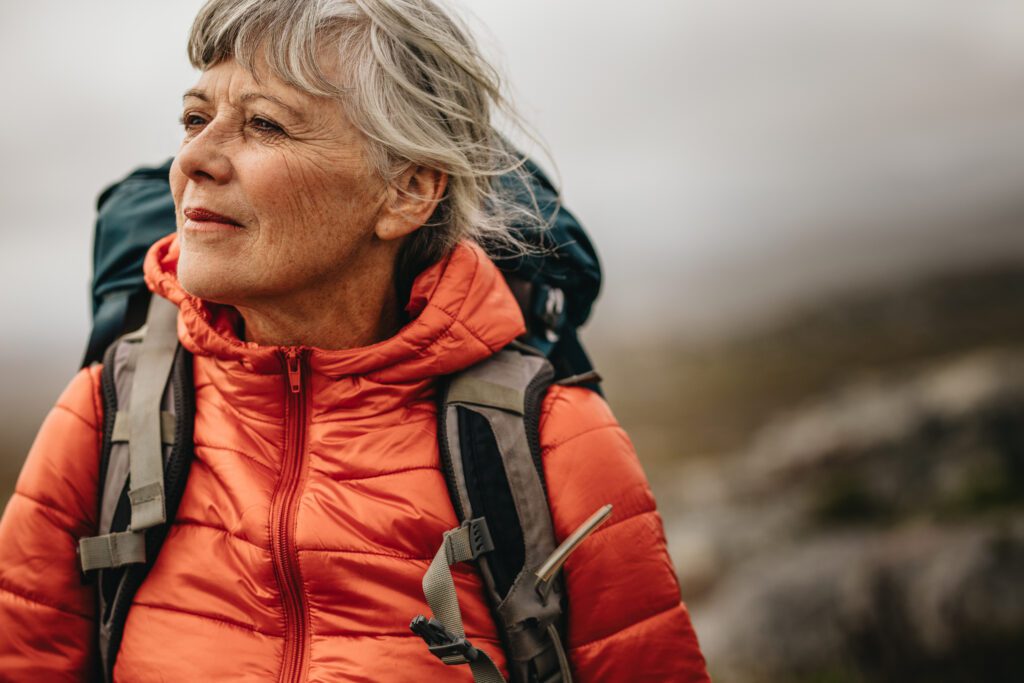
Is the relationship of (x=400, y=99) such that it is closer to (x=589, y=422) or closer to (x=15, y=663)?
(x=589, y=422)

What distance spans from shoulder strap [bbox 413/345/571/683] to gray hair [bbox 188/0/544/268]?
630 mm

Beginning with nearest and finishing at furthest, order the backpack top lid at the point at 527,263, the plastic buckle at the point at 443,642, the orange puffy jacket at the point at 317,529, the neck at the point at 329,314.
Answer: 1. the plastic buckle at the point at 443,642
2. the orange puffy jacket at the point at 317,529
3. the neck at the point at 329,314
4. the backpack top lid at the point at 527,263

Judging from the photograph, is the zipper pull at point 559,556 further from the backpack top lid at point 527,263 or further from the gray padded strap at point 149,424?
the gray padded strap at point 149,424

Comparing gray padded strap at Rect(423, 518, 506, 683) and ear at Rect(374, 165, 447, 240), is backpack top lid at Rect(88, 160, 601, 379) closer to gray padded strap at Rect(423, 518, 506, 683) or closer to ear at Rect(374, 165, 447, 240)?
ear at Rect(374, 165, 447, 240)

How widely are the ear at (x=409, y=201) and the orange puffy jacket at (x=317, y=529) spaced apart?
0.57 feet

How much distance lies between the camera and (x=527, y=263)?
3111 mm

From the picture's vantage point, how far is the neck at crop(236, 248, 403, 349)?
267cm

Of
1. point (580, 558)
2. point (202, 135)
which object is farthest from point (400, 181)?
point (580, 558)

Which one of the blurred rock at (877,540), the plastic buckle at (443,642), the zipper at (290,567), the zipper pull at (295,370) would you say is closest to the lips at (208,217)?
the zipper pull at (295,370)

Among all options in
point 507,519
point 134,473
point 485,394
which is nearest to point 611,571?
point 507,519

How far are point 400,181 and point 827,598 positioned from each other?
15.5ft

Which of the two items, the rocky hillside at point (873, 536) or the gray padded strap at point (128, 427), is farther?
the rocky hillside at point (873, 536)

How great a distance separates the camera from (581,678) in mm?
2609

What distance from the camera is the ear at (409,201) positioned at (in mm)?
2684
